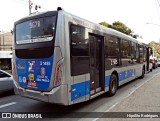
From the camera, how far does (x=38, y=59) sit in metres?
5.63

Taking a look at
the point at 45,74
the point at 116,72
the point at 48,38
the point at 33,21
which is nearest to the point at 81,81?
the point at 45,74

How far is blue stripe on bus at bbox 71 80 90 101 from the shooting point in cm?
551

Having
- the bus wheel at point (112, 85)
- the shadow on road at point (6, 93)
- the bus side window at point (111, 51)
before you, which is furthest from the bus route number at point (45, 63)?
the shadow on road at point (6, 93)

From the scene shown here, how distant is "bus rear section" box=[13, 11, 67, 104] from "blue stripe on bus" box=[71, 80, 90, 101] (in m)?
0.37

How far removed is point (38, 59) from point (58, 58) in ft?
2.53

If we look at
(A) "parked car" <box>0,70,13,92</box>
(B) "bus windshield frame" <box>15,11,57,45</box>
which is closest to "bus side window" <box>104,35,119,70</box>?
(B) "bus windshield frame" <box>15,11,57,45</box>

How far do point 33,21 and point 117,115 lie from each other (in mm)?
3868

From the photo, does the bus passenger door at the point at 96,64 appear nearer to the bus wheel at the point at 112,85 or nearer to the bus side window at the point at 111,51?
the bus side window at the point at 111,51

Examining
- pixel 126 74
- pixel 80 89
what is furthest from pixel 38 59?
pixel 126 74

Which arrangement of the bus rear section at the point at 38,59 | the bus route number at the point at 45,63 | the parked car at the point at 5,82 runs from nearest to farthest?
the bus rear section at the point at 38,59 → the bus route number at the point at 45,63 → the parked car at the point at 5,82

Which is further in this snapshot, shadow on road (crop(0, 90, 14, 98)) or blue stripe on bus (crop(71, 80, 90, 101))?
shadow on road (crop(0, 90, 14, 98))

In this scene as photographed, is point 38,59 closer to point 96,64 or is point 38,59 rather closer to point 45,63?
point 45,63

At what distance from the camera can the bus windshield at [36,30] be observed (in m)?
5.47

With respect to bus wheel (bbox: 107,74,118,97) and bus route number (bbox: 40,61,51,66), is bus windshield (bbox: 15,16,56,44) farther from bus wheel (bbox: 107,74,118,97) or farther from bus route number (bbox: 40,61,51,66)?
bus wheel (bbox: 107,74,118,97)
